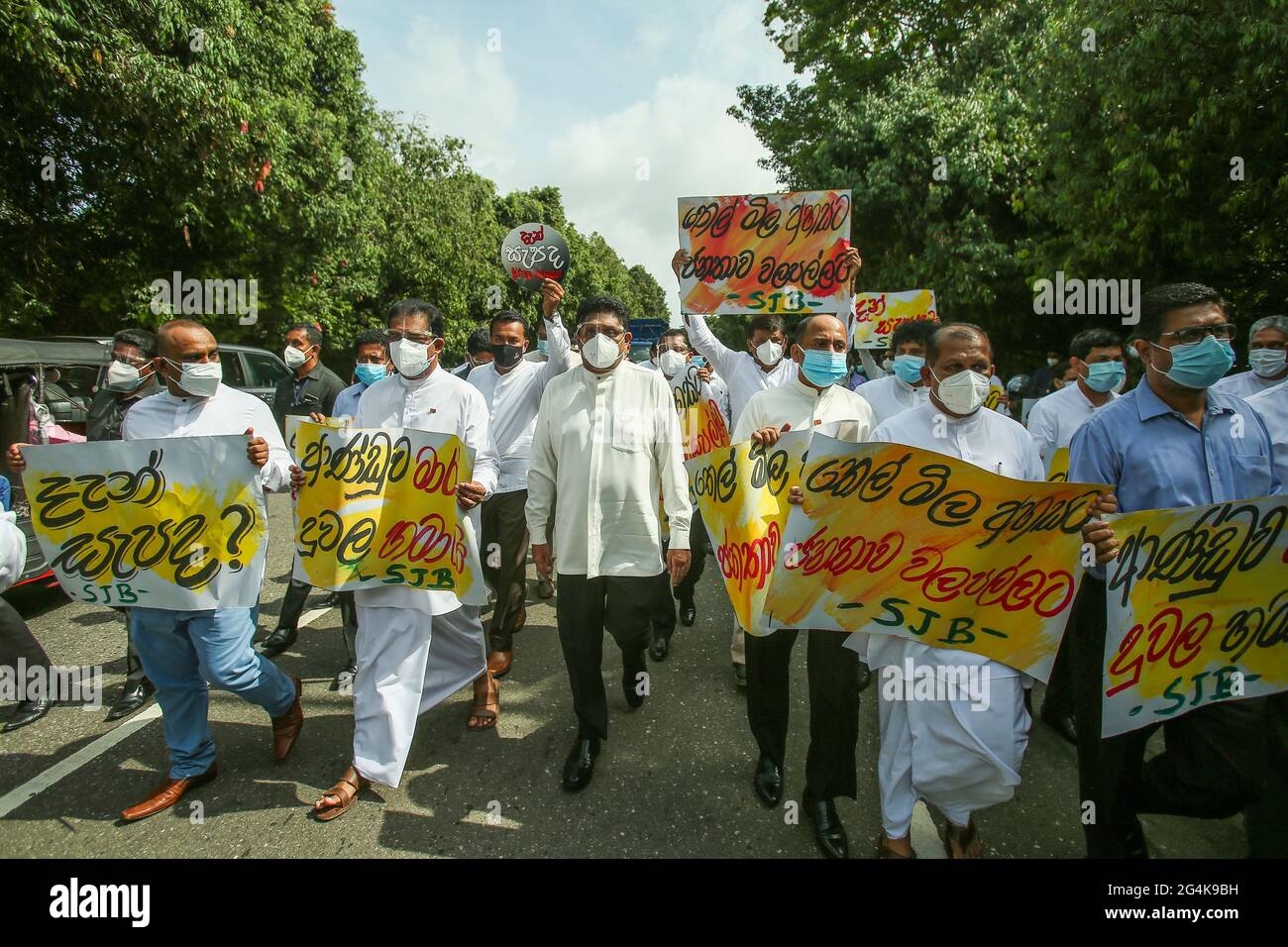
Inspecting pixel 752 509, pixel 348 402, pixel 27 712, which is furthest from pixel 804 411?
pixel 27 712

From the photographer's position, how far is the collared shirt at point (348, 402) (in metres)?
5.09

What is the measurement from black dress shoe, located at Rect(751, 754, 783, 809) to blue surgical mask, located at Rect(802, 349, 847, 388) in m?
1.65

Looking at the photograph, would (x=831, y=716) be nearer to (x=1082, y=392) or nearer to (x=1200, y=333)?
(x=1200, y=333)

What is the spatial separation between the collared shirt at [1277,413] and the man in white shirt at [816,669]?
1955 mm

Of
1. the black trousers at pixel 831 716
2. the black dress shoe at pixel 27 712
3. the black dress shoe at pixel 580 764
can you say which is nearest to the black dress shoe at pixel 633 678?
the black dress shoe at pixel 580 764

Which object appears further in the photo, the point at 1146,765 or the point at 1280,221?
the point at 1280,221

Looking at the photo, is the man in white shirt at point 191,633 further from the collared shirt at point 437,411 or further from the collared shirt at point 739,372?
the collared shirt at point 739,372

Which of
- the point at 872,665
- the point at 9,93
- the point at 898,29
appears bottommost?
the point at 872,665

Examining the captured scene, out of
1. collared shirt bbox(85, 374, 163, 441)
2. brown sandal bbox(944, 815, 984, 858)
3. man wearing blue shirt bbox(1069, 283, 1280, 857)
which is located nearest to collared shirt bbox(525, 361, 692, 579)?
brown sandal bbox(944, 815, 984, 858)

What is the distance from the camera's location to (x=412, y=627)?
10.7 ft

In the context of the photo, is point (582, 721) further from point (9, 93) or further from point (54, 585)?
point (9, 93)
